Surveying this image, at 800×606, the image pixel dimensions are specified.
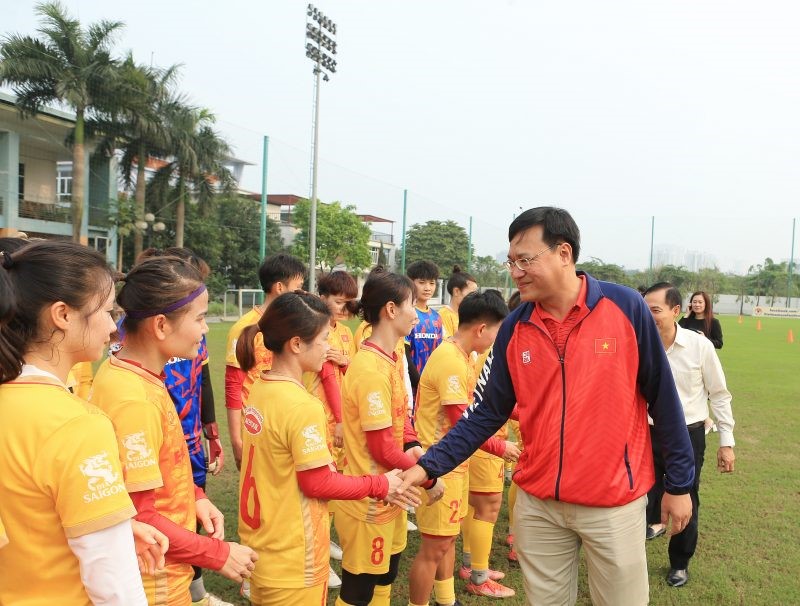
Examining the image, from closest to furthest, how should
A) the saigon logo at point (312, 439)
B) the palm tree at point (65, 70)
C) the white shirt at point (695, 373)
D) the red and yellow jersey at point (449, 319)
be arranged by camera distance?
the saigon logo at point (312, 439) → the white shirt at point (695, 373) → the red and yellow jersey at point (449, 319) → the palm tree at point (65, 70)

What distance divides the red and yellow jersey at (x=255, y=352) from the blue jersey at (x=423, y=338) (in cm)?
195

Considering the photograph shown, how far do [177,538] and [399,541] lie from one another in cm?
154

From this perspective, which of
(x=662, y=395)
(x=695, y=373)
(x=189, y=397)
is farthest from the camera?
(x=695, y=373)

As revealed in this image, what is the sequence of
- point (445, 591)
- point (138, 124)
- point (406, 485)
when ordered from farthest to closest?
point (138, 124) → point (445, 591) → point (406, 485)

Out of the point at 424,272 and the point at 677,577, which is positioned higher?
the point at 424,272

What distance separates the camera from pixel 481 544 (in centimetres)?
409

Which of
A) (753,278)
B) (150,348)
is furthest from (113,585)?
(753,278)

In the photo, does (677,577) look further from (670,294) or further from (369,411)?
(369,411)

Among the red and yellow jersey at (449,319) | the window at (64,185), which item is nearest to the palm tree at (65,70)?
the window at (64,185)

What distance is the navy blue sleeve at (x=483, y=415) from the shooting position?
2.89 metres

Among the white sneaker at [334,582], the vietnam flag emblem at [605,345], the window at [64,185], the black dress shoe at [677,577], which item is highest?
the window at [64,185]

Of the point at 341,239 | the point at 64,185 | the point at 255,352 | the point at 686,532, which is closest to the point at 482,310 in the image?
the point at 255,352

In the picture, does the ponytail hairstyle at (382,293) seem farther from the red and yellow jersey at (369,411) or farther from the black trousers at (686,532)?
the black trousers at (686,532)

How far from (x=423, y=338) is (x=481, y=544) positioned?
2197mm
